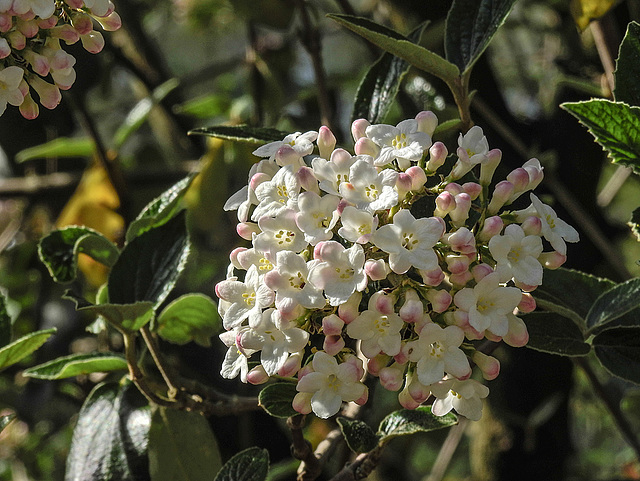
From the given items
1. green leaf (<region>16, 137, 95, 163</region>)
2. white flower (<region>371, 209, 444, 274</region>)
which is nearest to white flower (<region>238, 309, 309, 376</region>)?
white flower (<region>371, 209, 444, 274</region>)

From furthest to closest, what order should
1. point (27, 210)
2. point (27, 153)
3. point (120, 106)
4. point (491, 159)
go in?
point (120, 106) < point (27, 210) < point (27, 153) < point (491, 159)

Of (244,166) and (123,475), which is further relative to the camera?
(244,166)

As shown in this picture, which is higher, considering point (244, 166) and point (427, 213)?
point (427, 213)

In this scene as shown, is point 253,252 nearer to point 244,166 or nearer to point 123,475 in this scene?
point 123,475

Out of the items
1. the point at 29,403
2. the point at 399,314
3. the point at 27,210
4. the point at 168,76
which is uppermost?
the point at 399,314

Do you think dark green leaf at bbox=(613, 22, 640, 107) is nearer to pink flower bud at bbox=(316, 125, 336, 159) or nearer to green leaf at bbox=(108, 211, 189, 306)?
pink flower bud at bbox=(316, 125, 336, 159)

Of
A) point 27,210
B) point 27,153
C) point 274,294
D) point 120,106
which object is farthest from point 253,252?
point 120,106

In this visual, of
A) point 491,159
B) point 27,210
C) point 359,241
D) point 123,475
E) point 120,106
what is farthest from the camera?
point 120,106
